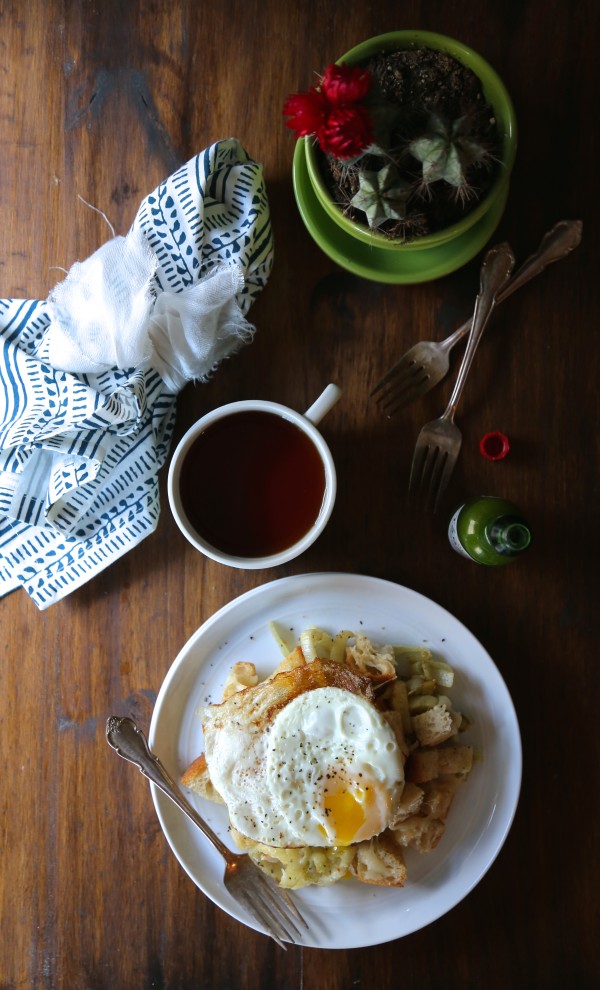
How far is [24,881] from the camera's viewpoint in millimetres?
1531

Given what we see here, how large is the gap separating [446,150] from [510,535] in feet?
1.96

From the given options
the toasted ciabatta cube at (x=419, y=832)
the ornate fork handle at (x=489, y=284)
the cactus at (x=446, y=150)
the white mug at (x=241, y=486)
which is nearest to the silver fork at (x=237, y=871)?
the toasted ciabatta cube at (x=419, y=832)

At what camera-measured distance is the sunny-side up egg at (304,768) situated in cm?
128

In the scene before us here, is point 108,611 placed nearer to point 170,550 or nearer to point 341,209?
point 170,550

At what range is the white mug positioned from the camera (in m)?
1.32

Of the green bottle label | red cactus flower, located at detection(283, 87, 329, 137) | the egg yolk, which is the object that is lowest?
the egg yolk

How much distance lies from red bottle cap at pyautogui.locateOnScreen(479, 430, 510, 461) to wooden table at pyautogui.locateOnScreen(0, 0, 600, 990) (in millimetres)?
25

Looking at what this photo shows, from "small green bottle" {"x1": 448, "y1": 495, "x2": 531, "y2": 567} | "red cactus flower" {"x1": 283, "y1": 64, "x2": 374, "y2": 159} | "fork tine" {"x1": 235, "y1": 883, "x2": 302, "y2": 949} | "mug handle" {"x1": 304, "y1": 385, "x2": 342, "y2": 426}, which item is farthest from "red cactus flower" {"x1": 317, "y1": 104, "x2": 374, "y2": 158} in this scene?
"fork tine" {"x1": 235, "y1": 883, "x2": 302, "y2": 949}

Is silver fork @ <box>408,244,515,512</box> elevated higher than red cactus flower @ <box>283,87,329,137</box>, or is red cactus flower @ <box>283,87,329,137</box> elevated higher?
red cactus flower @ <box>283,87,329,137</box>

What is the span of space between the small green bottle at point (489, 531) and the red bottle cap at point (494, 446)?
0.08 m

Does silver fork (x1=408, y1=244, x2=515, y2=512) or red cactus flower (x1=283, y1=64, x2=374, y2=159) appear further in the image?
silver fork (x1=408, y1=244, x2=515, y2=512)

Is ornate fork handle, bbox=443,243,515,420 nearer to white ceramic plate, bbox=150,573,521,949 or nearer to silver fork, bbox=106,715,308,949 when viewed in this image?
white ceramic plate, bbox=150,573,521,949

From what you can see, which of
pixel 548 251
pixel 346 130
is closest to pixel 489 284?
pixel 548 251

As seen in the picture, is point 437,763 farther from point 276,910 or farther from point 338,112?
point 338,112
